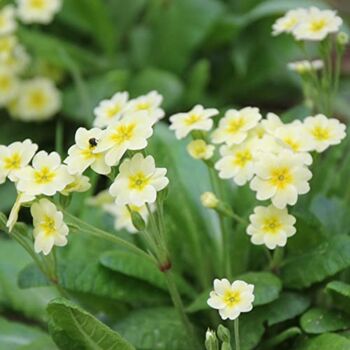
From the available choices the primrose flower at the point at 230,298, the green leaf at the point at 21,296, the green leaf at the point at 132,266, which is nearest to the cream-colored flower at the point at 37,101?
the green leaf at the point at 21,296

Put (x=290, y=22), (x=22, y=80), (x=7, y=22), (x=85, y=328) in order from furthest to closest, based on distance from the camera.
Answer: (x=22, y=80) → (x=7, y=22) → (x=290, y=22) → (x=85, y=328)

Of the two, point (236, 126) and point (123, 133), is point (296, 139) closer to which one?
point (236, 126)

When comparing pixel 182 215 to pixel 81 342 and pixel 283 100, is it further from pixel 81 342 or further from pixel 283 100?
pixel 283 100

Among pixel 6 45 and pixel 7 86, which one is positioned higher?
pixel 6 45

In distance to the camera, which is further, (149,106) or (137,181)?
(149,106)

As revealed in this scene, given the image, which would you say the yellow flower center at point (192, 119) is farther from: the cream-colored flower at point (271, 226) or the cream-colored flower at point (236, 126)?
the cream-colored flower at point (271, 226)

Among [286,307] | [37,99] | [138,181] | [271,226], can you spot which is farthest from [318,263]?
[37,99]
